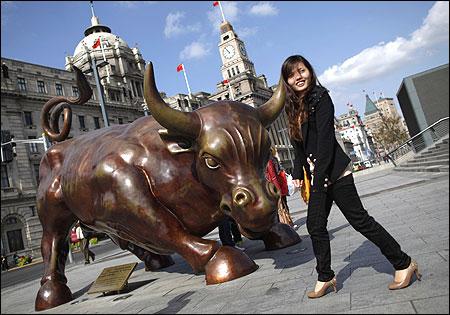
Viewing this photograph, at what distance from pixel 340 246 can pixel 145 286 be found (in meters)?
2.31

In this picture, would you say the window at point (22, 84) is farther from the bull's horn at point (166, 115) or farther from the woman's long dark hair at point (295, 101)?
the woman's long dark hair at point (295, 101)

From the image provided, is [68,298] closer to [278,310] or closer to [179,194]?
[179,194]

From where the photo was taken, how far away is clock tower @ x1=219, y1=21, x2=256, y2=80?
88312 mm

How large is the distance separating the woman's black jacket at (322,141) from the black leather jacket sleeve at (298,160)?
174 millimetres

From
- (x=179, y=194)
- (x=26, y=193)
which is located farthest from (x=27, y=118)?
(x=179, y=194)

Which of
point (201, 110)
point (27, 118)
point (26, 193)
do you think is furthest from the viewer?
point (27, 118)

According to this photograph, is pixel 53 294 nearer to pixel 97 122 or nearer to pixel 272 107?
pixel 272 107

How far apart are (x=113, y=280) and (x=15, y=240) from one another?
31.6 meters

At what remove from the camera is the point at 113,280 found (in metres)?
4.23

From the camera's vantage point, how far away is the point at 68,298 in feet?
14.4

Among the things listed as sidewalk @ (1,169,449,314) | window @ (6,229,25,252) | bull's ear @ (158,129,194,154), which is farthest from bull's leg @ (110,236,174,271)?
window @ (6,229,25,252)

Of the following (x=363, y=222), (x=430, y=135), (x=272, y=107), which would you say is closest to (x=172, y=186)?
(x=272, y=107)

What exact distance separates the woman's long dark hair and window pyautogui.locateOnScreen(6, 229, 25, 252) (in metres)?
33.0

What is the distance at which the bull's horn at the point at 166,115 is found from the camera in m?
3.22
